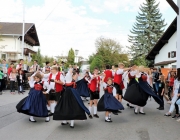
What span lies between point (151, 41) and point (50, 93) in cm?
4342

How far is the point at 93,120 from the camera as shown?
27.7 ft

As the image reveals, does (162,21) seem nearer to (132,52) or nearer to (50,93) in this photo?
(132,52)

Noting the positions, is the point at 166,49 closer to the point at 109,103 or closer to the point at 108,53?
the point at 109,103

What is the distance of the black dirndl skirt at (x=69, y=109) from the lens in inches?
281

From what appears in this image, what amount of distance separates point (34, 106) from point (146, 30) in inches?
1769

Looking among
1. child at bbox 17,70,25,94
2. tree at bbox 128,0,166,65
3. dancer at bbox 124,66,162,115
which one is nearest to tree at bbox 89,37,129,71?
tree at bbox 128,0,166,65

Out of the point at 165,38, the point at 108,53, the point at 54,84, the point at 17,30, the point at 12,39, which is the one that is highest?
the point at 17,30

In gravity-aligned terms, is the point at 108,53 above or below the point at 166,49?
above

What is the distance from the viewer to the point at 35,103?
7.79 meters

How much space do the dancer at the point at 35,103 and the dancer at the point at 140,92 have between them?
10.4 ft

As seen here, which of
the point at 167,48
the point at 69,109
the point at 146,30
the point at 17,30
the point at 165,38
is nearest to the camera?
the point at 69,109

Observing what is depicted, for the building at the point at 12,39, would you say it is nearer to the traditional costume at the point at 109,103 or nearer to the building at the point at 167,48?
the building at the point at 167,48

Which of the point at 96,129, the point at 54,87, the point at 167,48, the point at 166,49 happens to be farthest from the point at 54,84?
the point at 166,49

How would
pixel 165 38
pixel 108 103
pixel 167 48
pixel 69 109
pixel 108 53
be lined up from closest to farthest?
pixel 69 109, pixel 108 103, pixel 165 38, pixel 167 48, pixel 108 53
